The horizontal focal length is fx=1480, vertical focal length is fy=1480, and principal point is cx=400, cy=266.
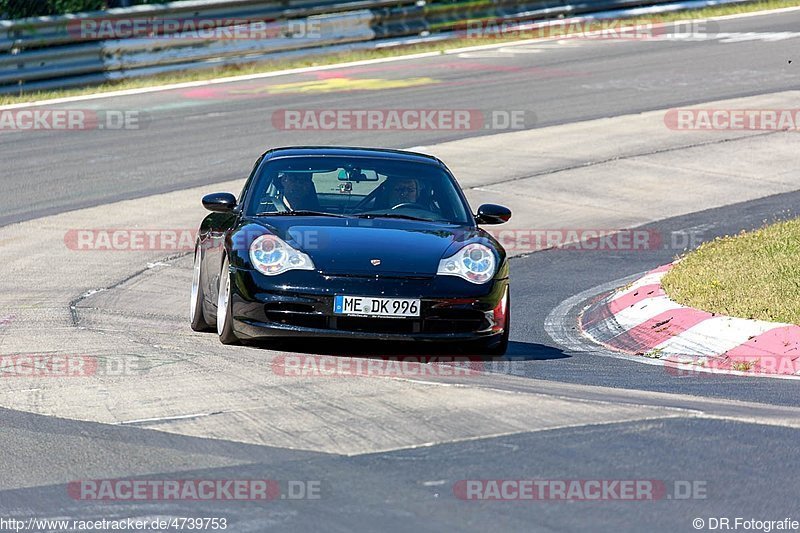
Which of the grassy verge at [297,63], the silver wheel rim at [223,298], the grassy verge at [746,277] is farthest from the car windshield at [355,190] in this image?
the grassy verge at [297,63]

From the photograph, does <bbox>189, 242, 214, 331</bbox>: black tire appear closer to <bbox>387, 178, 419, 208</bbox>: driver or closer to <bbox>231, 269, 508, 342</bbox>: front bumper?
<bbox>231, 269, 508, 342</bbox>: front bumper

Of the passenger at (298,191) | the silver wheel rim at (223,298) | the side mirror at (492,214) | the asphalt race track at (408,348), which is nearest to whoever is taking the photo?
the asphalt race track at (408,348)

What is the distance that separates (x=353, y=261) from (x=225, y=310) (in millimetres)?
892

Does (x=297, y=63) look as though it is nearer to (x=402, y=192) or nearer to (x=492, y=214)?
(x=402, y=192)

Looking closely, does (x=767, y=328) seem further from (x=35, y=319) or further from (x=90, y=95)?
(x=90, y=95)

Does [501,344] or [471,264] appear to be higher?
[471,264]

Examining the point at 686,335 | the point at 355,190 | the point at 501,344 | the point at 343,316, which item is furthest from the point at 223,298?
the point at 686,335

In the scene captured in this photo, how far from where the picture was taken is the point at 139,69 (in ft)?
77.1

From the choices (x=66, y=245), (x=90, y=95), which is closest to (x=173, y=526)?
(x=66, y=245)

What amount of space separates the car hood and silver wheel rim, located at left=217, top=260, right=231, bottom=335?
400 millimetres

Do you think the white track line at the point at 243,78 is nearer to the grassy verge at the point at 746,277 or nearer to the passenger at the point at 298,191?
the grassy verge at the point at 746,277

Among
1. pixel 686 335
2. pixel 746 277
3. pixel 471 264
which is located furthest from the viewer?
pixel 746 277

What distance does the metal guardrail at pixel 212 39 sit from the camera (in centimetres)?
2206

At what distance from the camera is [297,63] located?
25.3m
